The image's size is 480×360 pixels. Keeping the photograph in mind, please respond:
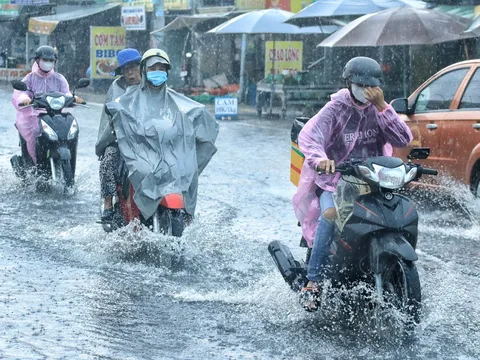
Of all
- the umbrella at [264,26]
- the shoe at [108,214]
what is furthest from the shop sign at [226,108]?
the shoe at [108,214]

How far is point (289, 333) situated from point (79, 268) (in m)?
2.22

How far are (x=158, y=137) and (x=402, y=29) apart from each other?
10914 millimetres

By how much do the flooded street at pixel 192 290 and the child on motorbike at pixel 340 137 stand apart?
18.9 inches

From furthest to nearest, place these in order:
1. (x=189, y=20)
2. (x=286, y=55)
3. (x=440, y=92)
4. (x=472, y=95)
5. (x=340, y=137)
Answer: (x=189, y=20) → (x=286, y=55) → (x=440, y=92) → (x=472, y=95) → (x=340, y=137)

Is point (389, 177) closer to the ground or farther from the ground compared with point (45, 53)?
closer to the ground

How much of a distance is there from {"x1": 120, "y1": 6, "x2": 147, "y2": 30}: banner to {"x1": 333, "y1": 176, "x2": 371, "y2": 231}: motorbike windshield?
27.3 metres

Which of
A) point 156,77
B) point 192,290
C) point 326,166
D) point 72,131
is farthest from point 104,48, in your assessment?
point 326,166

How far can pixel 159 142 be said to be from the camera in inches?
287

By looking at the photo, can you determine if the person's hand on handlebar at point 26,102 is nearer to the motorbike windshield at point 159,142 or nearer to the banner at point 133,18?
the motorbike windshield at point 159,142

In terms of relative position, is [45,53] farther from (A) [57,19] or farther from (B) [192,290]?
(A) [57,19]

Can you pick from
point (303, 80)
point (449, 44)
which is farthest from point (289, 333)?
point (303, 80)

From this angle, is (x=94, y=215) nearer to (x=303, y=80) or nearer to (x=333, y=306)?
(x=333, y=306)

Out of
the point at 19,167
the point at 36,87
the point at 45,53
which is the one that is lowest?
the point at 19,167

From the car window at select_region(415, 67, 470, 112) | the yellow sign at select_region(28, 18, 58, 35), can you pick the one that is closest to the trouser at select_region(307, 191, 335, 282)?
the car window at select_region(415, 67, 470, 112)
